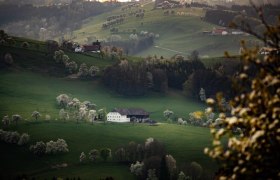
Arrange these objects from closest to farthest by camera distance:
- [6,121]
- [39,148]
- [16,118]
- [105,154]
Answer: [105,154], [39,148], [6,121], [16,118]

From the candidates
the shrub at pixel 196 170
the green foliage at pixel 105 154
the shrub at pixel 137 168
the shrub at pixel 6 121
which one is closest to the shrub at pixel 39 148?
the green foliage at pixel 105 154

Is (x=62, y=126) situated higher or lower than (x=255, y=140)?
lower

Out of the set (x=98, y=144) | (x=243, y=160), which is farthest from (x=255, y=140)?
(x=98, y=144)

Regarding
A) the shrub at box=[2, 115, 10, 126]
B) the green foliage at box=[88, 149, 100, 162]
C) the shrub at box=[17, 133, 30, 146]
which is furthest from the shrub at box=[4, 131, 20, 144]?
the green foliage at box=[88, 149, 100, 162]

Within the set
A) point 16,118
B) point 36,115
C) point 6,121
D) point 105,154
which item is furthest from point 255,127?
point 36,115

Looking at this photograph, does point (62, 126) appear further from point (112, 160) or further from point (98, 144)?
point (112, 160)

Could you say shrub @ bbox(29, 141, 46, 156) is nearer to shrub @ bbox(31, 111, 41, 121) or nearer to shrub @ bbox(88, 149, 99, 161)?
shrub @ bbox(88, 149, 99, 161)

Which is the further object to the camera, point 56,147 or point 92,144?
point 92,144

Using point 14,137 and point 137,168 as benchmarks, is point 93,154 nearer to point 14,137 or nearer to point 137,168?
point 137,168

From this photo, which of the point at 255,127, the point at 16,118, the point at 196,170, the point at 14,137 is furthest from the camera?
the point at 16,118

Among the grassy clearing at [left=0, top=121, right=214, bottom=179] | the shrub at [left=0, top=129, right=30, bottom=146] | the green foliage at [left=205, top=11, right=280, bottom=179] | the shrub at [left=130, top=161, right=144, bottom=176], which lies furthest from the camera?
the shrub at [left=0, top=129, right=30, bottom=146]

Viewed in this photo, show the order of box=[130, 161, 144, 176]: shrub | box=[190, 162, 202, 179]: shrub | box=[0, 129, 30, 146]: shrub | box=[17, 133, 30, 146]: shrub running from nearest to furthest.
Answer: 1. box=[190, 162, 202, 179]: shrub
2. box=[130, 161, 144, 176]: shrub
3. box=[17, 133, 30, 146]: shrub
4. box=[0, 129, 30, 146]: shrub
